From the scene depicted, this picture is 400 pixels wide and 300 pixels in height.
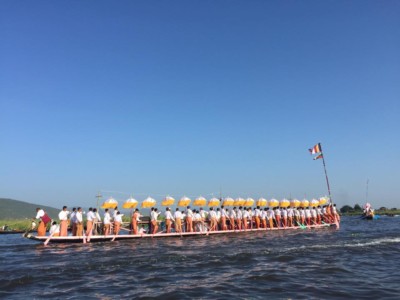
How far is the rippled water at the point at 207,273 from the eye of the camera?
9727 millimetres

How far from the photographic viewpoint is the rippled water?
973cm

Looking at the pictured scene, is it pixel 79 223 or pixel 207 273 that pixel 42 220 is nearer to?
pixel 79 223

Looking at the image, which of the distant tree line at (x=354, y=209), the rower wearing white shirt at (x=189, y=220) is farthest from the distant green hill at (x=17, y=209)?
the rower wearing white shirt at (x=189, y=220)

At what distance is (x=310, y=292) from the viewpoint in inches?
371

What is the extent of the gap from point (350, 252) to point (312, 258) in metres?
3.12

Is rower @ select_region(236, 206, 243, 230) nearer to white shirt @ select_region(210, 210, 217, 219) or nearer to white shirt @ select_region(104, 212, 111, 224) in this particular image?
white shirt @ select_region(210, 210, 217, 219)

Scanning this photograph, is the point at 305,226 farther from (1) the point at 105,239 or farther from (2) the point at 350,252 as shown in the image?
(1) the point at 105,239

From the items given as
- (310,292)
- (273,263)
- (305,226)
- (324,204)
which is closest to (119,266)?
(273,263)

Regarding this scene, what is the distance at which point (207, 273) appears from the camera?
1219cm

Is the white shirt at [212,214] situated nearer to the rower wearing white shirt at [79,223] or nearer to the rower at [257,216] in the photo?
the rower at [257,216]

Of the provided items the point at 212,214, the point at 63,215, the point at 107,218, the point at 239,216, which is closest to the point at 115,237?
the point at 107,218

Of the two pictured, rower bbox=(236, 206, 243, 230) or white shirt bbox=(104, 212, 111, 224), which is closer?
white shirt bbox=(104, 212, 111, 224)

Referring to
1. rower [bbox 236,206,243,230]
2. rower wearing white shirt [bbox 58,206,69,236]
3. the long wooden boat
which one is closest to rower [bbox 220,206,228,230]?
the long wooden boat

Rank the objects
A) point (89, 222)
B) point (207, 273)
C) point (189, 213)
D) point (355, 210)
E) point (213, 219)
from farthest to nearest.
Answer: point (355, 210), point (213, 219), point (189, 213), point (89, 222), point (207, 273)
